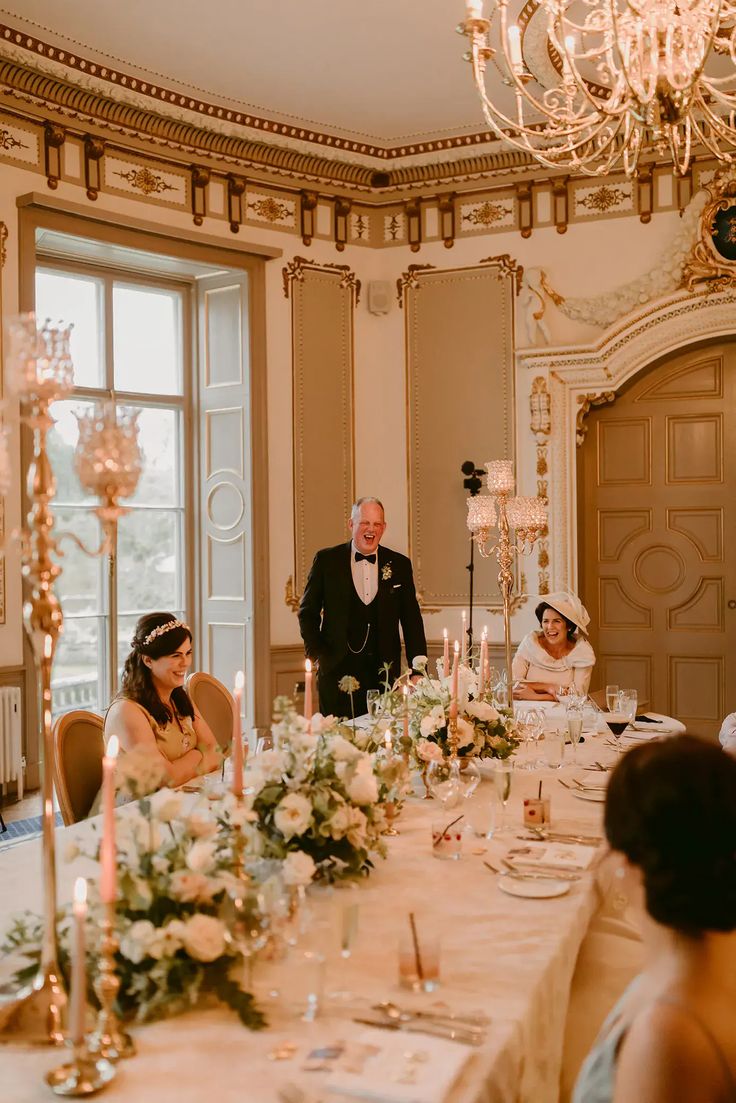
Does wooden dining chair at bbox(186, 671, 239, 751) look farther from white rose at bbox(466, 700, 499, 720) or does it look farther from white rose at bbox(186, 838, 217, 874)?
white rose at bbox(186, 838, 217, 874)

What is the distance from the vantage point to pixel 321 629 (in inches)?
202

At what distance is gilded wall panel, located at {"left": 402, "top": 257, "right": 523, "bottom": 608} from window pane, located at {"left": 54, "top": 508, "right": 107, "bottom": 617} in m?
2.20

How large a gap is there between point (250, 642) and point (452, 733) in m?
3.98

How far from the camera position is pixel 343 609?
5.04m

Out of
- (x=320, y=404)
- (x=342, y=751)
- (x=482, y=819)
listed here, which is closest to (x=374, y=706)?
(x=482, y=819)

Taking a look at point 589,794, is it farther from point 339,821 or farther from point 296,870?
point 296,870

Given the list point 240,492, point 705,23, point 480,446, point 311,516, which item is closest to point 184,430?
point 240,492

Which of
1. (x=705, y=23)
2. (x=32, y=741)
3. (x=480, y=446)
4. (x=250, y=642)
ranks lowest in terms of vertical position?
(x=32, y=741)

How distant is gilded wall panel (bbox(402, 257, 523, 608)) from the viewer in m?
6.98

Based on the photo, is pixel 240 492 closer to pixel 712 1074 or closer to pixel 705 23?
pixel 705 23

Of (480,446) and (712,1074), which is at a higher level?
(480,446)

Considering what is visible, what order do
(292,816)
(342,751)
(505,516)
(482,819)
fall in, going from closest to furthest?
1. (292,816)
2. (342,751)
3. (482,819)
4. (505,516)

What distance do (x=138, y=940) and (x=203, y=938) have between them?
9 centimetres

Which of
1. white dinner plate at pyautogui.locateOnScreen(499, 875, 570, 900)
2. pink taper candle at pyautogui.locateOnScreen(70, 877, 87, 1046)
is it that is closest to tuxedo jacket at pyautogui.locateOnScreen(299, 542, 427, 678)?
white dinner plate at pyautogui.locateOnScreen(499, 875, 570, 900)
